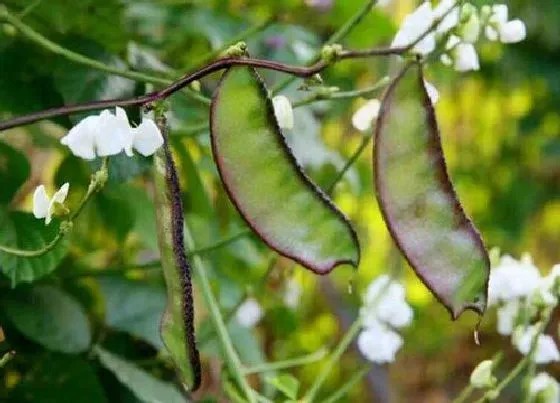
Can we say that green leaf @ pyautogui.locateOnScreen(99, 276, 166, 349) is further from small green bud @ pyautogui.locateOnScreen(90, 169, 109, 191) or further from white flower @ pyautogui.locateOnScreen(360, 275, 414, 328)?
small green bud @ pyautogui.locateOnScreen(90, 169, 109, 191)

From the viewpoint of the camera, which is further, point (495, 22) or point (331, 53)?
point (495, 22)

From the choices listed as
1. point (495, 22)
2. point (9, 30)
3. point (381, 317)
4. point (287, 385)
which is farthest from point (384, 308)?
point (9, 30)

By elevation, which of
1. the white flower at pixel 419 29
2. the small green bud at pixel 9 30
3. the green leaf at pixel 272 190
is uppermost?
the small green bud at pixel 9 30

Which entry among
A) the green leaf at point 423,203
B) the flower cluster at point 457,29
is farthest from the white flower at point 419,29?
the green leaf at point 423,203

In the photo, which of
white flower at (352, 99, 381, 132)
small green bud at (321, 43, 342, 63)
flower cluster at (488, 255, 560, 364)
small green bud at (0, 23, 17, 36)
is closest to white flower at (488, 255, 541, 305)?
flower cluster at (488, 255, 560, 364)

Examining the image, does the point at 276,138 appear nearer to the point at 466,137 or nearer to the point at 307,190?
the point at 307,190

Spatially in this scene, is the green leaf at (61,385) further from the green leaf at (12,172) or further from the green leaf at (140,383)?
the green leaf at (12,172)

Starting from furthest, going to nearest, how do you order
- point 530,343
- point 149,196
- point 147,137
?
point 149,196
point 530,343
point 147,137

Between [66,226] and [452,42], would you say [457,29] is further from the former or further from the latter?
[66,226]
